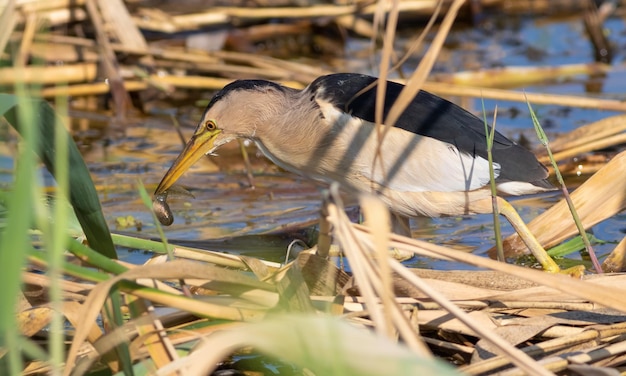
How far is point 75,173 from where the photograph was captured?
179 cm

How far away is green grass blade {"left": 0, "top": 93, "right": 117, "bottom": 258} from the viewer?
1743 mm

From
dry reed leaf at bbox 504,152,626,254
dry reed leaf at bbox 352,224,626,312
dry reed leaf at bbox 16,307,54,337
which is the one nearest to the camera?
dry reed leaf at bbox 352,224,626,312

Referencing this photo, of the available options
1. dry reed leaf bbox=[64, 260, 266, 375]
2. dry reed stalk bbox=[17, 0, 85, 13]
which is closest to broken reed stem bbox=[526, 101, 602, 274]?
dry reed leaf bbox=[64, 260, 266, 375]

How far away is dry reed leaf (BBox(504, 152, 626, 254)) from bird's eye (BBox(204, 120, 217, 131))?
1.08 meters

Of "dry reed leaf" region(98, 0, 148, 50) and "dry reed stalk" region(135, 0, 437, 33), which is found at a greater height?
"dry reed stalk" region(135, 0, 437, 33)

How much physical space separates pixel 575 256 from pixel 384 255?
184cm

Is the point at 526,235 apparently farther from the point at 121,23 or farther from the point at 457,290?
the point at 121,23

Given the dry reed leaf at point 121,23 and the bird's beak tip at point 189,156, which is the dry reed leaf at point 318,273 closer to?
the bird's beak tip at point 189,156

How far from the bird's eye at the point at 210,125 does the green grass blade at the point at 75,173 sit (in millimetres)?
1037

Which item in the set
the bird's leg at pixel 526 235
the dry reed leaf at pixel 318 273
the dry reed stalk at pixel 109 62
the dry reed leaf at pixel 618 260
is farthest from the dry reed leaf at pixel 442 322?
the dry reed stalk at pixel 109 62

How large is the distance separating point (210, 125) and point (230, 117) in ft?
0.22

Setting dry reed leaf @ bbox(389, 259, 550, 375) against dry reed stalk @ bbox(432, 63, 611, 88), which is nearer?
dry reed leaf @ bbox(389, 259, 550, 375)

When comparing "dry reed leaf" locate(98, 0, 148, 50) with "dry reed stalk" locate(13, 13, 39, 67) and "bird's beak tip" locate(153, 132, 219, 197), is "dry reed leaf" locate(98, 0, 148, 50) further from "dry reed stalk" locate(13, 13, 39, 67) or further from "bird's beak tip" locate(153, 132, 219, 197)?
"bird's beak tip" locate(153, 132, 219, 197)

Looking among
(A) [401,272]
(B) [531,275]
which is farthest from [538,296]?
(A) [401,272]
